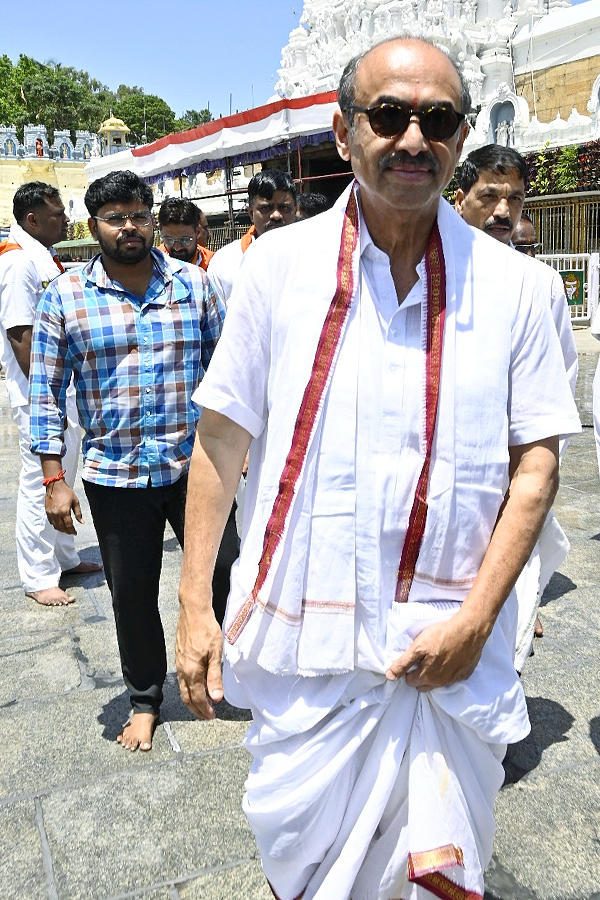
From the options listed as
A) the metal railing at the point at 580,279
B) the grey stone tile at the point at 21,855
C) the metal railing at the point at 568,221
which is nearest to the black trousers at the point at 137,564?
the grey stone tile at the point at 21,855

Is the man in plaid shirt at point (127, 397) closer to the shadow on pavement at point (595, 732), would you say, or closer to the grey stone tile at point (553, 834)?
the grey stone tile at point (553, 834)

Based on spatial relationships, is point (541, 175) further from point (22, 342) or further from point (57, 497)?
point (57, 497)

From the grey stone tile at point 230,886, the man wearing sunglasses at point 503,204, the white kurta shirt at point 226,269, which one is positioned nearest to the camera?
the grey stone tile at point 230,886

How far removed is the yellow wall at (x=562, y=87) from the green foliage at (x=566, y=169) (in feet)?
23.1

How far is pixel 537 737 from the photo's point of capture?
9.93ft

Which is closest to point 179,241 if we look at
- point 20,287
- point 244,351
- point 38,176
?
point 20,287

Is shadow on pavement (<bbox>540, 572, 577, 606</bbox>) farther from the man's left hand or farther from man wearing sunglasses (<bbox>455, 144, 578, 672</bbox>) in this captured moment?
the man's left hand

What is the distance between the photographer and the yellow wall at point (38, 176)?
58150mm

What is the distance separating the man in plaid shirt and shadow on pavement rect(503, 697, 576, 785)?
125cm

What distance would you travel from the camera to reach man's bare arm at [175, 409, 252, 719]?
1.86 m

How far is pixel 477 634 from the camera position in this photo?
171 centimetres

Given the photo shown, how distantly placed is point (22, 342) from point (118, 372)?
1.62m

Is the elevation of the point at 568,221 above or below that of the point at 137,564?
above

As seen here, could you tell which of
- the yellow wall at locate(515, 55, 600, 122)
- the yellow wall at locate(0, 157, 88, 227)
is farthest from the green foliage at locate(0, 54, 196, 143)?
the yellow wall at locate(515, 55, 600, 122)
